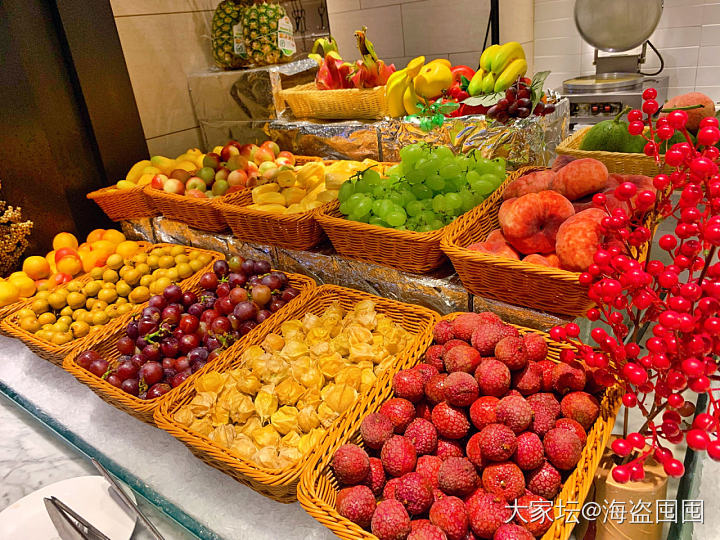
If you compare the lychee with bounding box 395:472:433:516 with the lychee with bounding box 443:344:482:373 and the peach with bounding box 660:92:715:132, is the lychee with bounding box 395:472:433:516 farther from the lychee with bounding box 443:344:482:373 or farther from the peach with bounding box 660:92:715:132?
the peach with bounding box 660:92:715:132

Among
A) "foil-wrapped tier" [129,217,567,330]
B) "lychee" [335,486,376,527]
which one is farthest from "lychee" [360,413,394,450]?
"foil-wrapped tier" [129,217,567,330]

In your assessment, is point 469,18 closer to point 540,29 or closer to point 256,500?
point 540,29

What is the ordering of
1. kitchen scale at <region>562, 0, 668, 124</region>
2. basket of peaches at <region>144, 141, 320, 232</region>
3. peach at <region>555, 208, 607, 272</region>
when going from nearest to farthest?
1. peach at <region>555, 208, 607, 272</region>
2. basket of peaches at <region>144, 141, 320, 232</region>
3. kitchen scale at <region>562, 0, 668, 124</region>

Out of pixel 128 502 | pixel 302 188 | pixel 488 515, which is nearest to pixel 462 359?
Result: pixel 488 515

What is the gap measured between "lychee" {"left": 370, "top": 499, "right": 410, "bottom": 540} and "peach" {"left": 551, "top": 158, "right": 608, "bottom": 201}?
92 centimetres

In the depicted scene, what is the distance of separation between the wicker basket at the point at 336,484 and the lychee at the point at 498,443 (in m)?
0.11

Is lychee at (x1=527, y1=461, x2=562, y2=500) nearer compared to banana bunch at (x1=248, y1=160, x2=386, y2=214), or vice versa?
lychee at (x1=527, y1=461, x2=562, y2=500)

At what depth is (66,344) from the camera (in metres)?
1.62

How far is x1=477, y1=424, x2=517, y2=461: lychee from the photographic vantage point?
874 millimetres

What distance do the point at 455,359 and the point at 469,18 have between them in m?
2.90

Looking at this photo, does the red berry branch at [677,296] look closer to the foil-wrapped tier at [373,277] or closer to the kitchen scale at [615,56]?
the foil-wrapped tier at [373,277]

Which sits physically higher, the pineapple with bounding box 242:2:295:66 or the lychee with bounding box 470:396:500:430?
the pineapple with bounding box 242:2:295:66

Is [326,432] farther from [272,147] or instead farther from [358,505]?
[272,147]

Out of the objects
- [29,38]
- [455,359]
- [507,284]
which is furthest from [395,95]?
[29,38]
